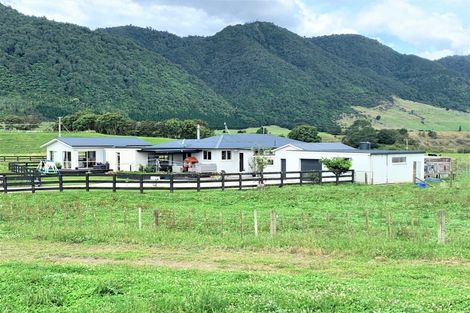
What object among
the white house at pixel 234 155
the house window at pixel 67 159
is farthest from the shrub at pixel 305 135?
the house window at pixel 67 159

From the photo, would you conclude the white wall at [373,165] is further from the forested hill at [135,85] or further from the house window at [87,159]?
the forested hill at [135,85]

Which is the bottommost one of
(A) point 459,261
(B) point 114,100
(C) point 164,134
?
(A) point 459,261

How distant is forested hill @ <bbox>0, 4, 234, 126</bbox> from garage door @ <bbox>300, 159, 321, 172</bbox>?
78.2m

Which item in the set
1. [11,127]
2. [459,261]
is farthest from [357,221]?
[11,127]

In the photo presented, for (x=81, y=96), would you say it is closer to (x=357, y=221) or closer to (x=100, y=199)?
(x=100, y=199)

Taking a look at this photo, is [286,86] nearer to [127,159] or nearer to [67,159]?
[67,159]

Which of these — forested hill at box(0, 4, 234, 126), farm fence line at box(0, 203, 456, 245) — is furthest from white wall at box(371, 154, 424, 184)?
forested hill at box(0, 4, 234, 126)

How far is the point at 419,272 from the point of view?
9.19 meters

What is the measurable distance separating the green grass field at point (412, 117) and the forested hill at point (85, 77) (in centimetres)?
4269

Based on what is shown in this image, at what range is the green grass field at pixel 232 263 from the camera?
7.03 m

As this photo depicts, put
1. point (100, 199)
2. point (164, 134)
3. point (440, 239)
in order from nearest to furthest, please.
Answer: point (440, 239) < point (100, 199) < point (164, 134)

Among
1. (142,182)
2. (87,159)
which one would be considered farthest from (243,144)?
(142,182)

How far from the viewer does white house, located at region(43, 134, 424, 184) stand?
33.4 m

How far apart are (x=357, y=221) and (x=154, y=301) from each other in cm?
1081
